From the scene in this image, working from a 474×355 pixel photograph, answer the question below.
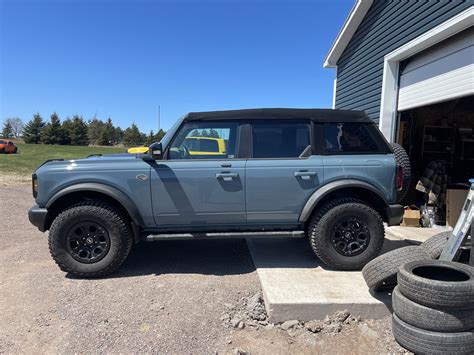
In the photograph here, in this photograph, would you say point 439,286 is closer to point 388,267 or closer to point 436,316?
point 436,316

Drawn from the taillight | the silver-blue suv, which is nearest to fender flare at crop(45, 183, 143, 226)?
the silver-blue suv

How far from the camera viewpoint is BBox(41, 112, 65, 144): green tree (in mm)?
55750

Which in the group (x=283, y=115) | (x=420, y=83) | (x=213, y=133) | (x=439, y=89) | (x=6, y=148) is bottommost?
(x=6, y=148)

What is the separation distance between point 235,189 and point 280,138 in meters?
0.87

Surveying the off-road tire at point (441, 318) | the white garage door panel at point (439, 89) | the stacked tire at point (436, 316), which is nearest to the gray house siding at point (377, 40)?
the white garage door panel at point (439, 89)

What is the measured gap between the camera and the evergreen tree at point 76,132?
57203 millimetres

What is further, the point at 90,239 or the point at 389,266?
the point at 90,239

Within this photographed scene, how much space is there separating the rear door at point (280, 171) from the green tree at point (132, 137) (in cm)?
6730

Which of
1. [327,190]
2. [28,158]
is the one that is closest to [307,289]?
[327,190]

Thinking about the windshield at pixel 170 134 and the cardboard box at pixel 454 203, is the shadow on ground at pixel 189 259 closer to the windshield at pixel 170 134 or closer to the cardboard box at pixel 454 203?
the windshield at pixel 170 134

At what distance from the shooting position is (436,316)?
2752 mm

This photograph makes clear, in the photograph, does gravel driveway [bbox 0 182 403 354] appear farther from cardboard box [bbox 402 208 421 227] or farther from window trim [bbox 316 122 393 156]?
cardboard box [bbox 402 208 421 227]

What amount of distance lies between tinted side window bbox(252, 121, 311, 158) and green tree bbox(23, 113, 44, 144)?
6126cm

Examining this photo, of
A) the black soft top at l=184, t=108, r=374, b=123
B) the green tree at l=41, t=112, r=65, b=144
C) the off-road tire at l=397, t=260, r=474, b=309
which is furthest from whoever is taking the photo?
the green tree at l=41, t=112, r=65, b=144
